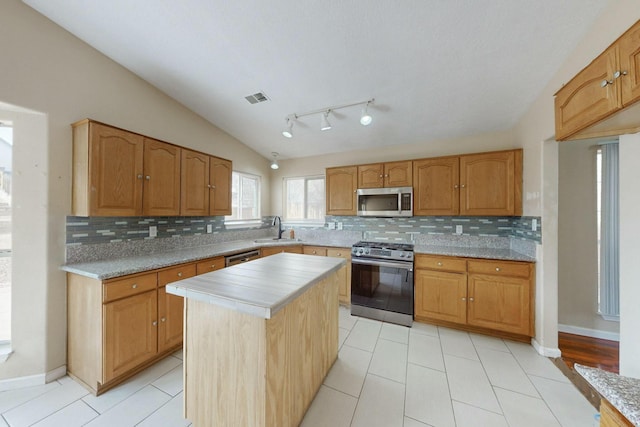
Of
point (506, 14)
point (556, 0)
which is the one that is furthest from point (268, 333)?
point (556, 0)

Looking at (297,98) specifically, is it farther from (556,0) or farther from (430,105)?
(556,0)

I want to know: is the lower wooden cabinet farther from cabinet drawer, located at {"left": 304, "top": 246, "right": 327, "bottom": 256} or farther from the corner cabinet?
the corner cabinet

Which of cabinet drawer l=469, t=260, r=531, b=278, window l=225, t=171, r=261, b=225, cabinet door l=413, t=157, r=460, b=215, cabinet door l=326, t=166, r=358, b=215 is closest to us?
cabinet drawer l=469, t=260, r=531, b=278

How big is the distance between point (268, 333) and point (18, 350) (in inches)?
87.8

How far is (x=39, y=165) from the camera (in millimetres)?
1777

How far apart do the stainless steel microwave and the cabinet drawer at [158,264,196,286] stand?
2.25 m

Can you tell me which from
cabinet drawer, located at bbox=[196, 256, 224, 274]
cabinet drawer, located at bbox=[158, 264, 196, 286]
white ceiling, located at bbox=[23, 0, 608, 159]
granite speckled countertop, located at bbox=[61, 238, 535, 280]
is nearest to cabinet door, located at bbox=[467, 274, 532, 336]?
granite speckled countertop, located at bbox=[61, 238, 535, 280]

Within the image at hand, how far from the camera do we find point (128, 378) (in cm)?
183

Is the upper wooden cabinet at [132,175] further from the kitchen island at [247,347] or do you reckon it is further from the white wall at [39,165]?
the kitchen island at [247,347]

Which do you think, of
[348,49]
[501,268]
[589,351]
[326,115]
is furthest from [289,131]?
[589,351]

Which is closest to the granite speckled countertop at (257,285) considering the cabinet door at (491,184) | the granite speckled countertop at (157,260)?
the granite speckled countertop at (157,260)

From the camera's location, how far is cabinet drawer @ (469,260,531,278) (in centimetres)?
229

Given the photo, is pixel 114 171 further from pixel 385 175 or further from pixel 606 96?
pixel 606 96

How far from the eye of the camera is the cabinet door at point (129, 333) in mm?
1648
